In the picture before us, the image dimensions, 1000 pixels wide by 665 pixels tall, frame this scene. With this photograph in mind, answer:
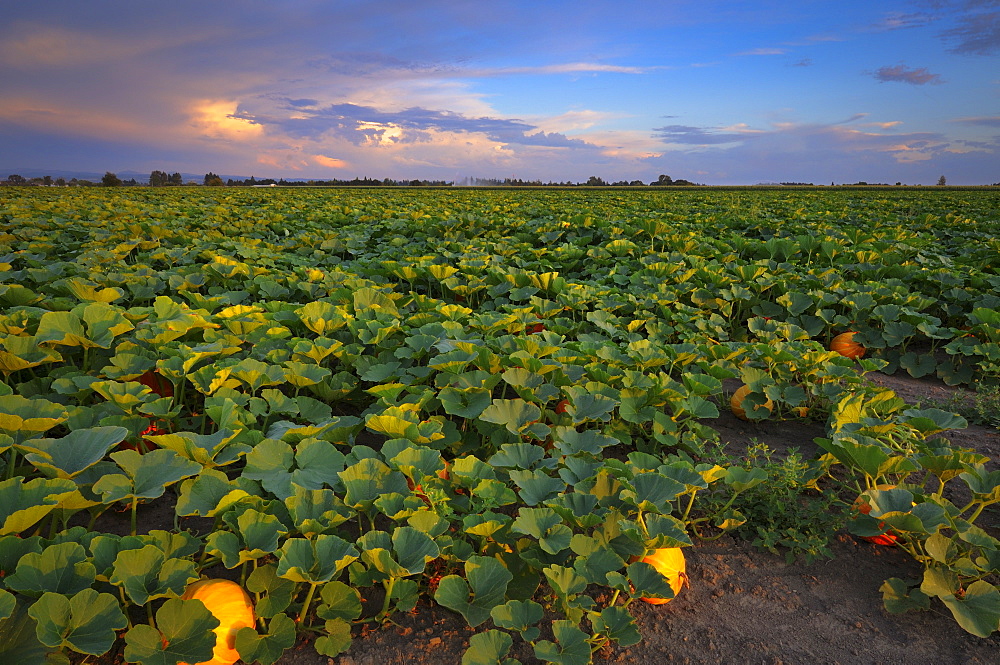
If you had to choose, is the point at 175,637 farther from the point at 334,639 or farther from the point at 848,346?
the point at 848,346

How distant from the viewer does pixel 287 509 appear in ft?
6.55

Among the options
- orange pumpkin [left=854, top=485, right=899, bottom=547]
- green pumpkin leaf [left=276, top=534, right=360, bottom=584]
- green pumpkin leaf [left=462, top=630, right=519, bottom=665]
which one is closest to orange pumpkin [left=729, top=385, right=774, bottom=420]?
orange pumpkin [left=854, top=485, right=899, bottom=547]

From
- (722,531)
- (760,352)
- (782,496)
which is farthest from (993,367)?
(722,531)

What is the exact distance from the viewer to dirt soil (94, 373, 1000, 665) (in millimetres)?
1781

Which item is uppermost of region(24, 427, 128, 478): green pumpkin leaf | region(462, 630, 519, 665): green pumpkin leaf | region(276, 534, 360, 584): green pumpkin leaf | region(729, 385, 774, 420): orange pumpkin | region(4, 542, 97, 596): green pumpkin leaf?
region(24, 427, 128, 478): green pumpkin leaf

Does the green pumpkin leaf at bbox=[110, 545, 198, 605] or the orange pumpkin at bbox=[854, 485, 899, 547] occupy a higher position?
the green pumpkin leaf at bbox=[110, 545, 198, 605]

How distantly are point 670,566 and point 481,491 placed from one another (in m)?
0.76

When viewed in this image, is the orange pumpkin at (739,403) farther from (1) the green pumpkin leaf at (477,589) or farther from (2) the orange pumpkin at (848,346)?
(1) the green pumpkin leaf at (477,589)

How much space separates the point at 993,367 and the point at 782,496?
2584mm

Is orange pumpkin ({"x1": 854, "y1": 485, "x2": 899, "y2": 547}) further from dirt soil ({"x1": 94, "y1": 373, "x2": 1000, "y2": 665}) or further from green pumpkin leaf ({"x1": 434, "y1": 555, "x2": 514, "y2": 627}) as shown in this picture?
green pumpkin leaf ({"x1": 434, "y1": 555, "x2": 514, "y2": 627})

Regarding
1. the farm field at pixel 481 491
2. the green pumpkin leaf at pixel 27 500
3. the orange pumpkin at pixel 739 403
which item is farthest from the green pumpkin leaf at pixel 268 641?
the orange pumpkin at pixel 739 403

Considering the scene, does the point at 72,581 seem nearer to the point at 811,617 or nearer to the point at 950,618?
the point at 811,617

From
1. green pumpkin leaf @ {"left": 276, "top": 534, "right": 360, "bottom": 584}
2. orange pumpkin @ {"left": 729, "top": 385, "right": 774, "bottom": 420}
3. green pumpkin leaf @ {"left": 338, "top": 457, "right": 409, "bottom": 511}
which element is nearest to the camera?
green pumpkin leaf @ {"left": 276, "top": 534, "right": 360, "bottom": 584}

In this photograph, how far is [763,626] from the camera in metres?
1.92
